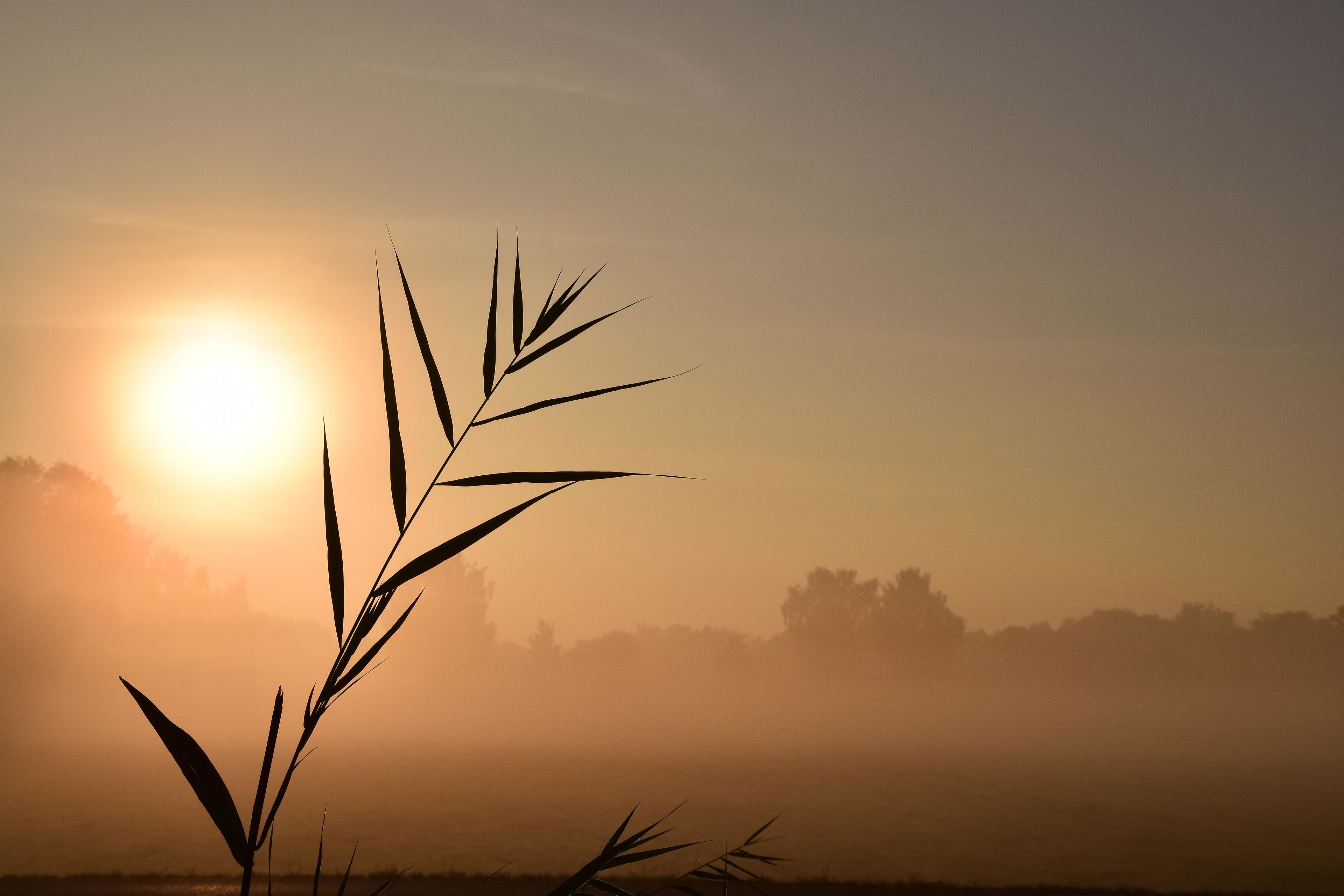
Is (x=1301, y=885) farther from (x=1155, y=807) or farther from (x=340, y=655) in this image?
(x=340, y=655)

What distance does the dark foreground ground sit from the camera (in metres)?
17.8

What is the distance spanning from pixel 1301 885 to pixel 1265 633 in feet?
590

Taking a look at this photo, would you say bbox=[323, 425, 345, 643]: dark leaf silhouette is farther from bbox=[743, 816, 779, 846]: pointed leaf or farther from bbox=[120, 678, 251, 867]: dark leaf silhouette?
bbox=[743, 816, 779, 846]: pointed leaf

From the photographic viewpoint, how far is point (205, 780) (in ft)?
5.65

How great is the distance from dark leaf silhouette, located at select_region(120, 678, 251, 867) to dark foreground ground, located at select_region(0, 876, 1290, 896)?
56.1ft

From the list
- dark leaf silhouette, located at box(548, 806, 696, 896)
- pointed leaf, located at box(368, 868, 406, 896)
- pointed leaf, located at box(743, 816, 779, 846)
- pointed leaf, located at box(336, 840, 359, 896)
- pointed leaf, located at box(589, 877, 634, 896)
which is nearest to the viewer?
pointed leaf, located at box(336, 840, 359, 896)

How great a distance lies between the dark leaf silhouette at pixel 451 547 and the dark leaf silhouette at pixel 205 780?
17.1 inches

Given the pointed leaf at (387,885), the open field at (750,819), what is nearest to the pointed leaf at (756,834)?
the pointed leaf at (387,885)

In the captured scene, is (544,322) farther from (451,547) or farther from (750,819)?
(750,819)

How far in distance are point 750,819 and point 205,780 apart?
121ft

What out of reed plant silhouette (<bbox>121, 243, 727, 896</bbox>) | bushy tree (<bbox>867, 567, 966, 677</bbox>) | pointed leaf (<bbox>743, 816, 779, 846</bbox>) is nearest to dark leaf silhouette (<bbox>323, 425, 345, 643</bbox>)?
reed plant silhouette (<bbox>121, 243, 727, 896</bbox>)

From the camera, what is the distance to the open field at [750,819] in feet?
78.4

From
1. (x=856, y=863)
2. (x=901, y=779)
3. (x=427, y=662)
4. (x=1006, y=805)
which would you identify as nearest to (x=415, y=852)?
(x=856, y=863)

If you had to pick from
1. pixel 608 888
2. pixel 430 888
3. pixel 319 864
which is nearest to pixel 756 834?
pixel 608 888
